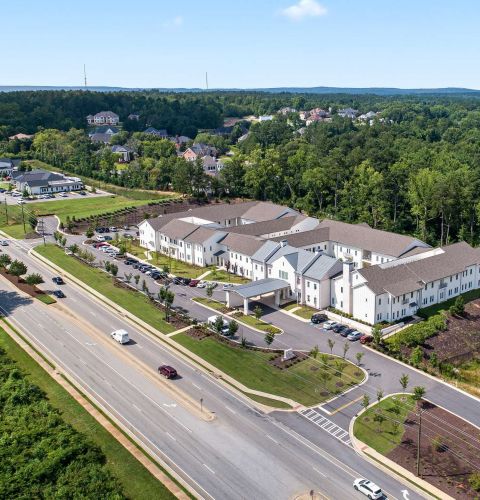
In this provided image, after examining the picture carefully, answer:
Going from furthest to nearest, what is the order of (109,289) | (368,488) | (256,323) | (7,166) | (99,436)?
1. (7,166)
2. (109,289)
3. (256,323)
4. (99,436)
5. (368,488)

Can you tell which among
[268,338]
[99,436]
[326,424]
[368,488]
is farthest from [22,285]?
[368,488]

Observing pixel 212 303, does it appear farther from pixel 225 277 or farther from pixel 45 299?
pixel 45 299

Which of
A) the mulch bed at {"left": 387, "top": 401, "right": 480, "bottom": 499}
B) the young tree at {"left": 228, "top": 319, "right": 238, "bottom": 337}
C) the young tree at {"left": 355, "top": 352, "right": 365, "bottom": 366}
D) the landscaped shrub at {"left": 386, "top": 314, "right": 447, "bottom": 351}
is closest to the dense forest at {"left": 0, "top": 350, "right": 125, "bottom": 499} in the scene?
the young tree at {"left": 228, "top": 319, "right": 238, "bottom": 337}

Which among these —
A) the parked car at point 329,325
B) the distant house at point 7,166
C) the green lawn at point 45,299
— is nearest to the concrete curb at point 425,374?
the parked car at point 329,325

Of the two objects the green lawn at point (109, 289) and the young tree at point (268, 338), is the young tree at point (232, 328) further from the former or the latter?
the green lawn at point (109, 289)

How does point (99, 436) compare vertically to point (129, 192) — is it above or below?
below

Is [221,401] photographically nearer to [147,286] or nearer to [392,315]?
[392,315]
